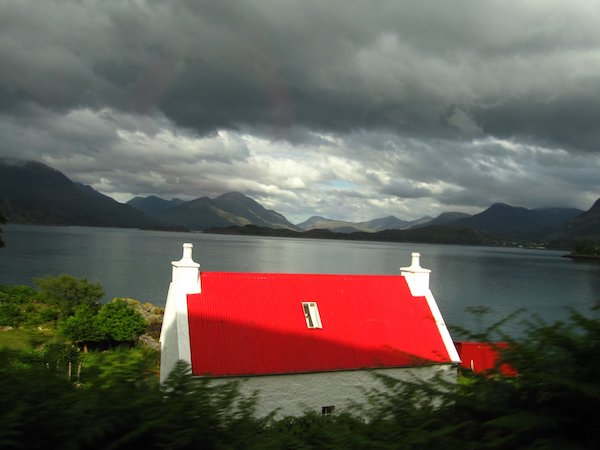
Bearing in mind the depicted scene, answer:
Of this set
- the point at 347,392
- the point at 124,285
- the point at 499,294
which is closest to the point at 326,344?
the point at 347,392

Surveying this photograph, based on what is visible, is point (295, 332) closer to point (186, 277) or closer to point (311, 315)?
point (311, 315)

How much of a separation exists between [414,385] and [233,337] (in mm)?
13340

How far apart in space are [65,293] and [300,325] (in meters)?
28.7

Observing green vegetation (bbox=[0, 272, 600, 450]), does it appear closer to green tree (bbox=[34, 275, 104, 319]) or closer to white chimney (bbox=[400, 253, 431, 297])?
white chimney (bbox=[400, 253, 431, 297])

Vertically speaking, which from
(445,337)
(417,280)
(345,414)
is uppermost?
(345,414)

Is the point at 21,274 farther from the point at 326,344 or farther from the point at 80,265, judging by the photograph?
the point at 326,344

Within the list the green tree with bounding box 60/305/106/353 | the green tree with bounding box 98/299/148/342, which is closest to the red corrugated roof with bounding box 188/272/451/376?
the green tree with bounding box 98/299/148/342

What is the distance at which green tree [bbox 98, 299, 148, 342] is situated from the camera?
29.2m

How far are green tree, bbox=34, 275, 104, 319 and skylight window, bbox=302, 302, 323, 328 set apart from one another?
85.7 feet

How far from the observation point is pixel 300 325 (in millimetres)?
18422

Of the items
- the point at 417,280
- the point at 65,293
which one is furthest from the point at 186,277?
the point at 65,293

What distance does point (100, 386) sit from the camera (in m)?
4.14

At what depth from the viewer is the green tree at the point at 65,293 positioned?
1473 inches

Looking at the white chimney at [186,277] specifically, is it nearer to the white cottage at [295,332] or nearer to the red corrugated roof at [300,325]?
the white cottage at [295,332]
